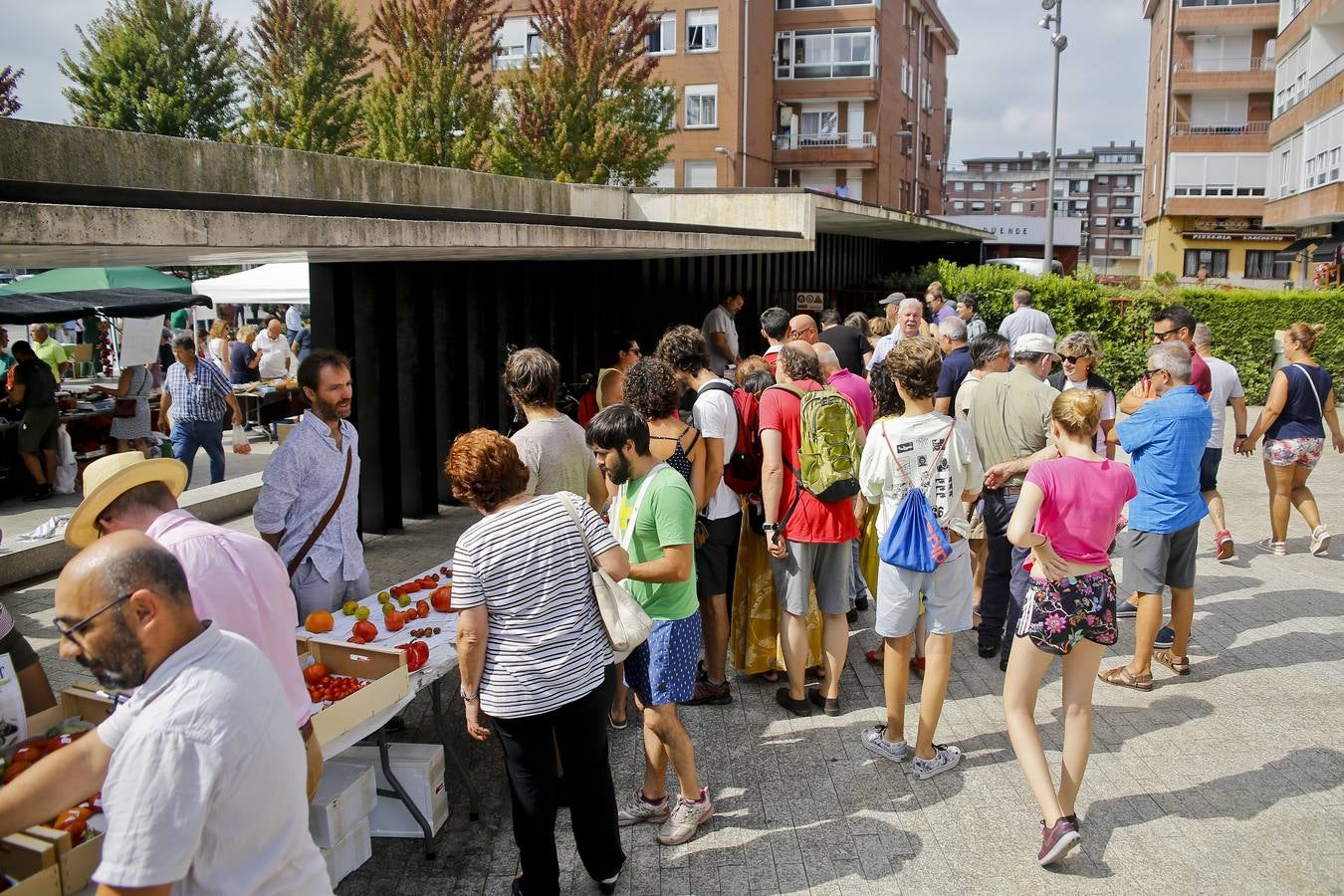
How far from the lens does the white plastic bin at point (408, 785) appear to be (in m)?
4.32

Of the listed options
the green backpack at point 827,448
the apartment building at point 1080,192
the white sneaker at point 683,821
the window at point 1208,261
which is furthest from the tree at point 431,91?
the apartment building at point 1080,192

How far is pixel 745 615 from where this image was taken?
6086 millimetres

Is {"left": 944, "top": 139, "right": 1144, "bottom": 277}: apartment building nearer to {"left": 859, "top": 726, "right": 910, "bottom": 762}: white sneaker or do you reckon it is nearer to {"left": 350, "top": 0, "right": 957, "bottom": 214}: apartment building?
{"left": 350, "top": 0, "right": 957, "bottom": 214}: apartment building

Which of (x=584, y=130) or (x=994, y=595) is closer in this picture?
(x=994, y=595)

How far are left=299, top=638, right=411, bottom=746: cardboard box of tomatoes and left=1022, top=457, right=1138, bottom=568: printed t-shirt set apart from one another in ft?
8.83

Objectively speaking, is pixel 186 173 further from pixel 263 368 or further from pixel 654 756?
pixel 263 368

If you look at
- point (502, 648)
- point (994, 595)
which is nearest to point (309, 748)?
point (502, 648)

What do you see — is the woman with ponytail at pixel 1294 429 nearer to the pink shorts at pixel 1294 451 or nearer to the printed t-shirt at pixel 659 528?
the pink shorts at pixel 1294 451

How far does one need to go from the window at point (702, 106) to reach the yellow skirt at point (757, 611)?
1692 inches

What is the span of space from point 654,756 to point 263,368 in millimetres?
14967

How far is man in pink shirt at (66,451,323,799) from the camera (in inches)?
121

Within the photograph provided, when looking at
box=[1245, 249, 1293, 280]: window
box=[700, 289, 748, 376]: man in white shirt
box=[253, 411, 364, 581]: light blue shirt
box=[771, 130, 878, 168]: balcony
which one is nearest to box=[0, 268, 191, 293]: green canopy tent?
box=[700, 289, 748, 376]: man in white shirt

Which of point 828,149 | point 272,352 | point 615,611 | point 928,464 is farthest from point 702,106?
point 615,611

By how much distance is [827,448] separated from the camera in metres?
5.37
